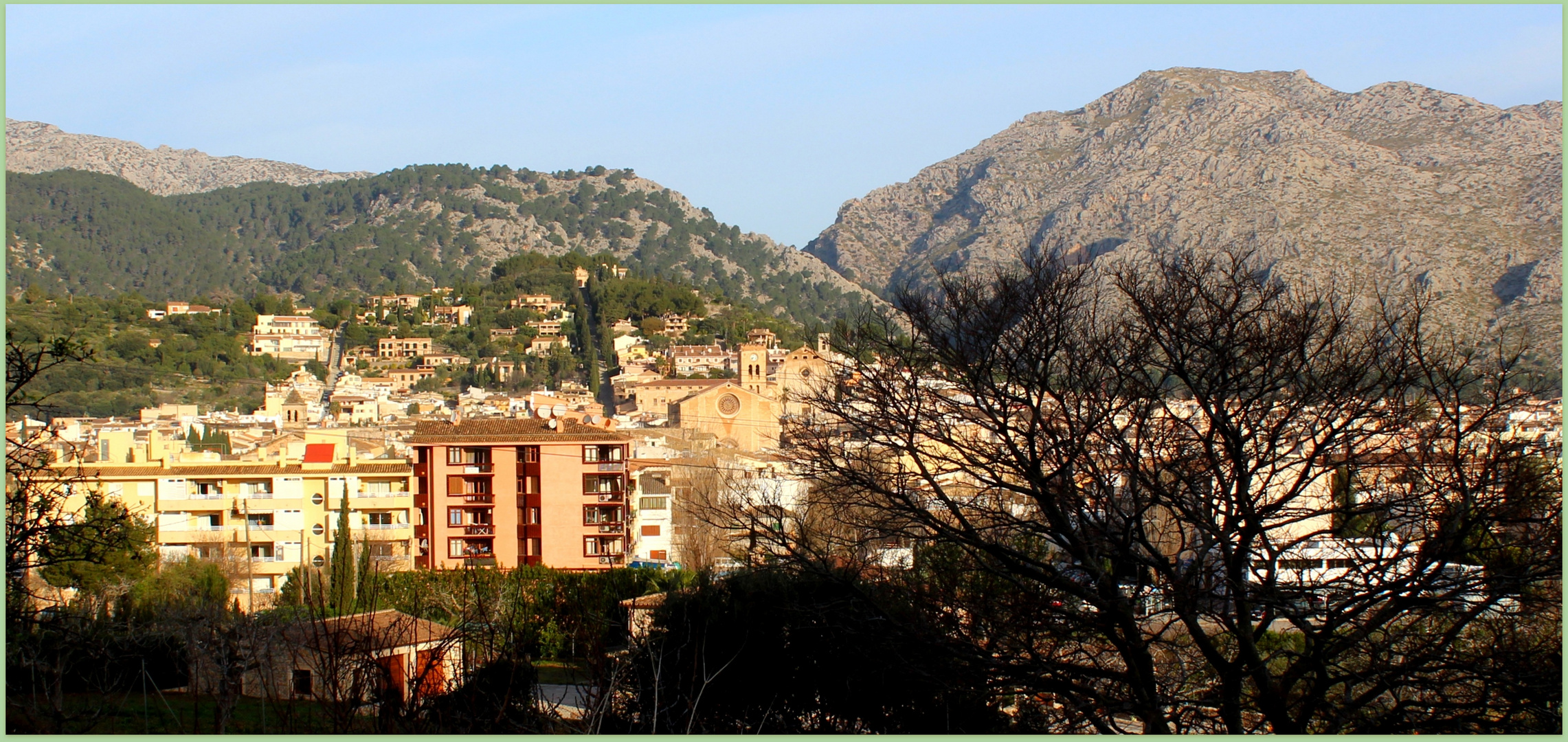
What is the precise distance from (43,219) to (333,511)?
129467 millimetres

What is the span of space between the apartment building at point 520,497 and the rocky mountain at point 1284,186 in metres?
30.0

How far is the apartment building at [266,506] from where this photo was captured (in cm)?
2430

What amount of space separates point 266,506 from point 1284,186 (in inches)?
3153

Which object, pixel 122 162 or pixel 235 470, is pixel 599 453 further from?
pixel 122 162

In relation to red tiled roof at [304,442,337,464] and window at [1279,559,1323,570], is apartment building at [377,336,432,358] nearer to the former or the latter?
→ red tiled roof at [304,442,337,464]

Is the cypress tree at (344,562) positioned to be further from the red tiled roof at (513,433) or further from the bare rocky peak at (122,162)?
the bare rocky peak at (122,162)

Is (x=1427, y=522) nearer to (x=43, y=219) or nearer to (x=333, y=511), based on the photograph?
(x=333, y=511)

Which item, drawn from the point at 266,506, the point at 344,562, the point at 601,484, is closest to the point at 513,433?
the point at 601,484

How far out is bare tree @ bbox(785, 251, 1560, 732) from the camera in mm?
5719

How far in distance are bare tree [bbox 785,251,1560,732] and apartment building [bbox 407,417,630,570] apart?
17.6 meters

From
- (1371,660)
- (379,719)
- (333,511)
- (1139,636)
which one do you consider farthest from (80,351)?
(333,511)

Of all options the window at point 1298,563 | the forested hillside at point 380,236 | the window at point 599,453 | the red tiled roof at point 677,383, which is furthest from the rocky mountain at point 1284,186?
the window at point 1298,563

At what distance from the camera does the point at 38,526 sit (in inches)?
265

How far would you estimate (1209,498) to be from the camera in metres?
6.09
